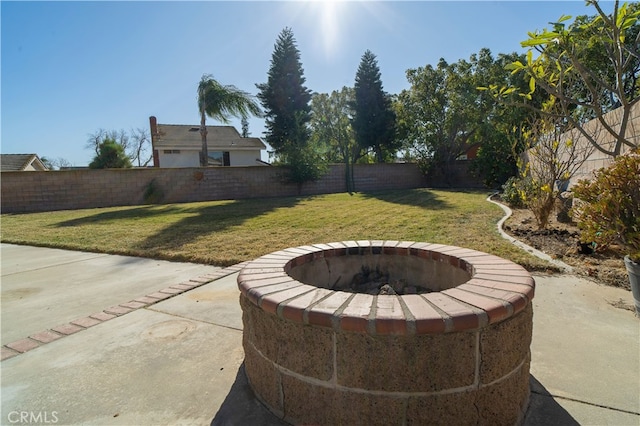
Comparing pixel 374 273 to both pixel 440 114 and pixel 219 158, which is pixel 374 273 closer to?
pixel 440 114

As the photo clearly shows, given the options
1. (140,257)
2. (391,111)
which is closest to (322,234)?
(140,257)

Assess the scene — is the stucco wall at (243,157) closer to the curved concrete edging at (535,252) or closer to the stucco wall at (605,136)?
the stucco wall at (605,136)

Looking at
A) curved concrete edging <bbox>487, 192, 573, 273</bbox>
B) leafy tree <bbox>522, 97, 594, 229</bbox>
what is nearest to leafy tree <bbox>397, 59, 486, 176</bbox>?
leafy tree <bbox>522, 97, 594, 229</bbox>

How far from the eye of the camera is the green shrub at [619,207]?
8.30 ft

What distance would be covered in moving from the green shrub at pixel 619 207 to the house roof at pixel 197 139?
2462 cm

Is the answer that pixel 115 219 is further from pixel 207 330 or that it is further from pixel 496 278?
pixel 496 278

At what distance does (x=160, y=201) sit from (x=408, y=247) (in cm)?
1308

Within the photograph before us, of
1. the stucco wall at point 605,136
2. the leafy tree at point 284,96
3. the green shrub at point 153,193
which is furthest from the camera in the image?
the leafy tree at point 284,96

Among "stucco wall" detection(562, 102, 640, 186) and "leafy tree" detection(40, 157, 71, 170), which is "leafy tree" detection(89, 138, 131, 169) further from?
"leafy tree" detection(40, 157, 71, 170)

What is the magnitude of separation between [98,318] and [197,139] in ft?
79.3

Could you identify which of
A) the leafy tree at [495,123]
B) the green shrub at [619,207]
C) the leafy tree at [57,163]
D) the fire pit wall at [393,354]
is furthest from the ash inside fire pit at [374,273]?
the leafy tree at [57,163]

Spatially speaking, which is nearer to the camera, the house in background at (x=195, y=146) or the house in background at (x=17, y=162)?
the house in background at (x=17, y=162)

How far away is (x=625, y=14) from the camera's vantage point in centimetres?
259

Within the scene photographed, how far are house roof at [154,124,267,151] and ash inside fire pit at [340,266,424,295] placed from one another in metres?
24.0
